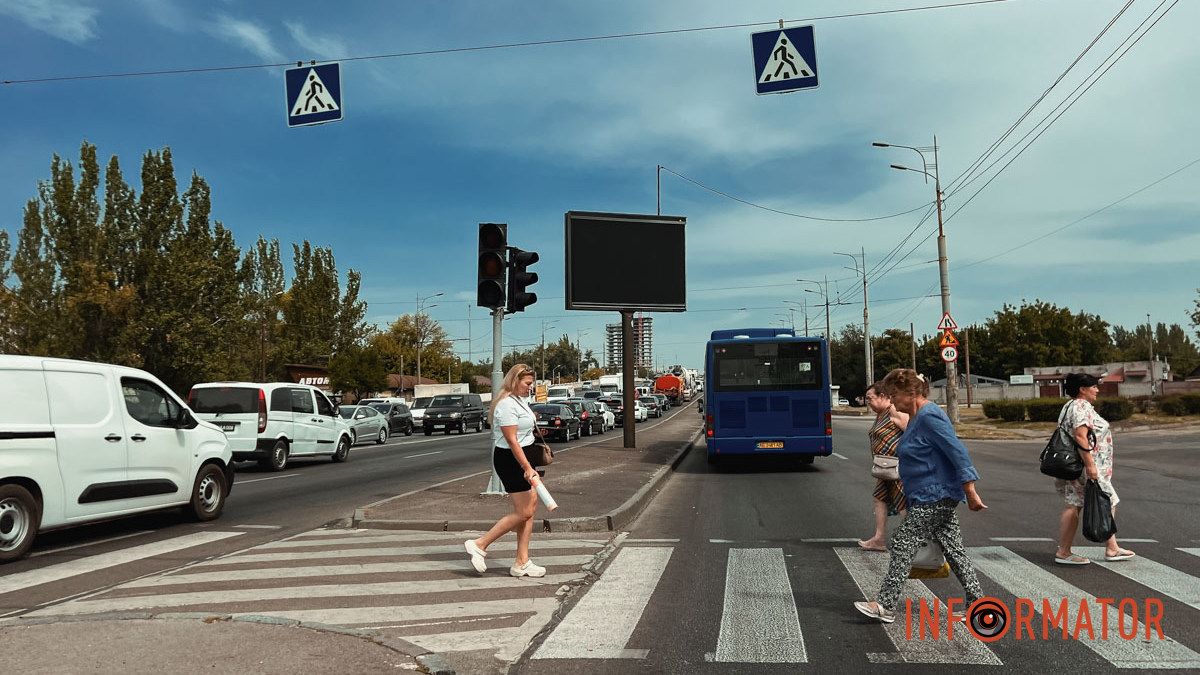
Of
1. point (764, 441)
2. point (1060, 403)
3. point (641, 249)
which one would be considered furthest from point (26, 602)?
point (1060, 403)

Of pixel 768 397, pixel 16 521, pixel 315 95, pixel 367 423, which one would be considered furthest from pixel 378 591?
pixel 367 423

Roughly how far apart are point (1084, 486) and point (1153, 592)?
3.59ft

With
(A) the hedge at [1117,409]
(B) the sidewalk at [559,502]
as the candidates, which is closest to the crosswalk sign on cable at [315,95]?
(B) the sidewalk at [559,502]

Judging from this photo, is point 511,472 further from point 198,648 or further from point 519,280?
point 519,280

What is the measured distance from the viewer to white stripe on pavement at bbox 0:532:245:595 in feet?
23.5

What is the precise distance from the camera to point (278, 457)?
18.8 metres

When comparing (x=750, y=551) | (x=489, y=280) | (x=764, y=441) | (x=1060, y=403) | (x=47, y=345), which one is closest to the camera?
(x=750, y=551)

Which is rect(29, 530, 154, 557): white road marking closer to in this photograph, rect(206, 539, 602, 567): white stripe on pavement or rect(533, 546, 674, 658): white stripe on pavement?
rect(206, 539, 602, 567): white stripe on pavement

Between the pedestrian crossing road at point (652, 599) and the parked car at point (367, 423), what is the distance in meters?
21.7

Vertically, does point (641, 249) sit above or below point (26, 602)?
above

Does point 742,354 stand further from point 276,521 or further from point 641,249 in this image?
point 276,521

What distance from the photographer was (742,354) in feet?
56.5

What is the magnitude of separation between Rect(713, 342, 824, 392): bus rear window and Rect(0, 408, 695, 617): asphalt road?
5.41m

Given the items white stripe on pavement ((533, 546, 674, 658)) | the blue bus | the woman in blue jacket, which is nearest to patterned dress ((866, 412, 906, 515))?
white stripe on pavement ((533, 546, 674, 658))
